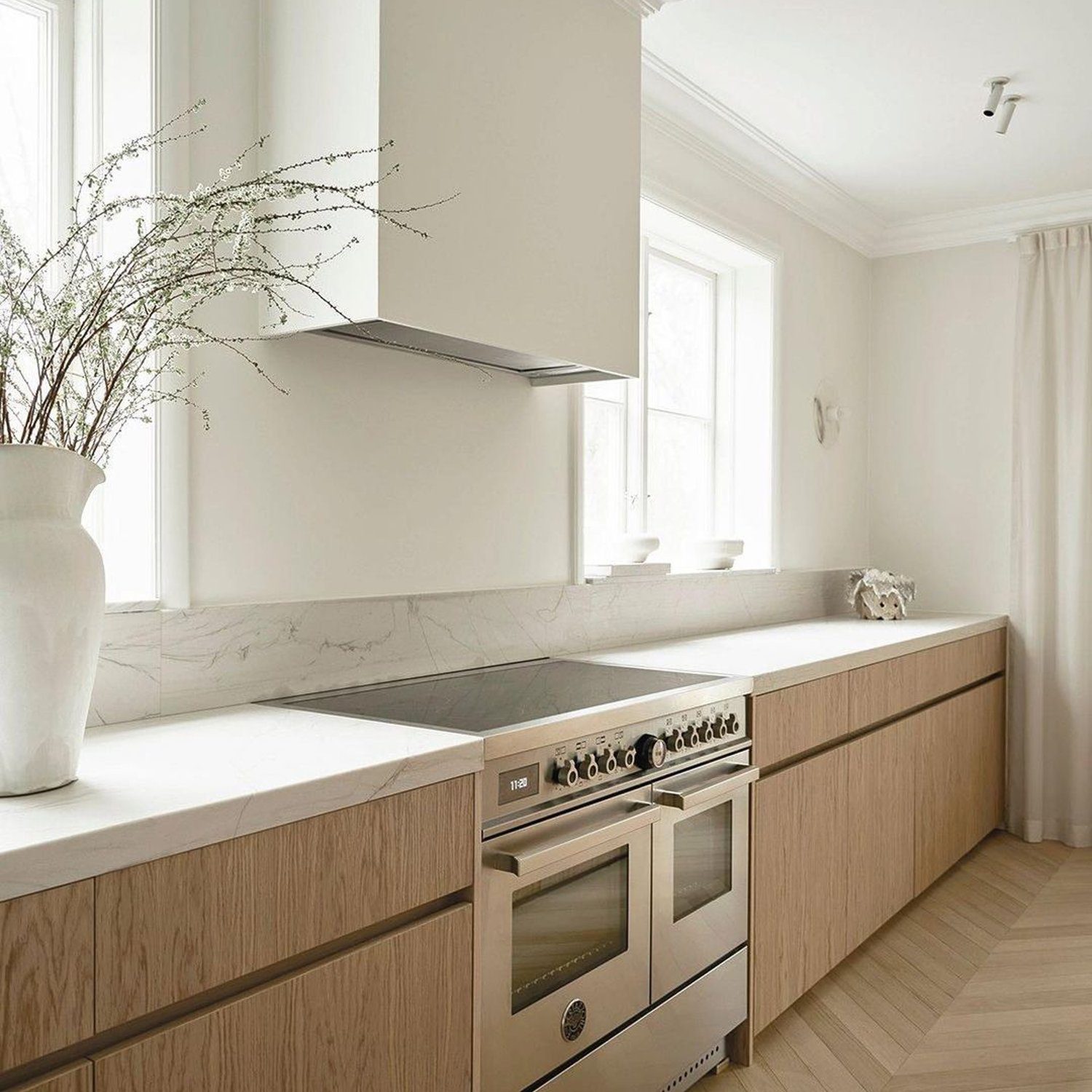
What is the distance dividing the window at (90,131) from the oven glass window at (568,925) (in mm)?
872

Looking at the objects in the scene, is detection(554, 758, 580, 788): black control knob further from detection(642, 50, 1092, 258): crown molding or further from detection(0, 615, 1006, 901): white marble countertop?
detection(642, 50, 1092, 258): crown molding

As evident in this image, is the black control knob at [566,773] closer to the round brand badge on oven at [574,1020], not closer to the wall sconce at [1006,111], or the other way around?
the round brand badge on oven at [574,1020]

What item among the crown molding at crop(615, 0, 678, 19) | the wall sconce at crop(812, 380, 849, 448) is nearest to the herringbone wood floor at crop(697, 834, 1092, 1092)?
the wall sconce at crop(812, 380, 849, 448)

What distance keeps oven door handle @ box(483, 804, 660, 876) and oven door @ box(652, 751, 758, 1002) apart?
9cm

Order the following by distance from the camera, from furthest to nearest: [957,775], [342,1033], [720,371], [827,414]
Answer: [827,414] → [720,371] → [957,775] → [342,1033]

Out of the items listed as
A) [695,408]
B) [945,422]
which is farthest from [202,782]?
[945,422]

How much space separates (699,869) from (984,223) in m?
3.36

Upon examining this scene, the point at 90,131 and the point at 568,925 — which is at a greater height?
the point at 90,131

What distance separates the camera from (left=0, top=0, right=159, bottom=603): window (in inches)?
69.6

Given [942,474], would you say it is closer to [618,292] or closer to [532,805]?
[618,292]

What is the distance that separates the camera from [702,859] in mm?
2197

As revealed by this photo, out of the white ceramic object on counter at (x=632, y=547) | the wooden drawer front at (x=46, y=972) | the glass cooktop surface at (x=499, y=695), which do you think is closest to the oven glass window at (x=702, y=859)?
the glass cooktop surface at (x=499, y=695)

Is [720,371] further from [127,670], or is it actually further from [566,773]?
[127,670]

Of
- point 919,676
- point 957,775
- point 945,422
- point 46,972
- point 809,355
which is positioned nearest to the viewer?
point 46,972
